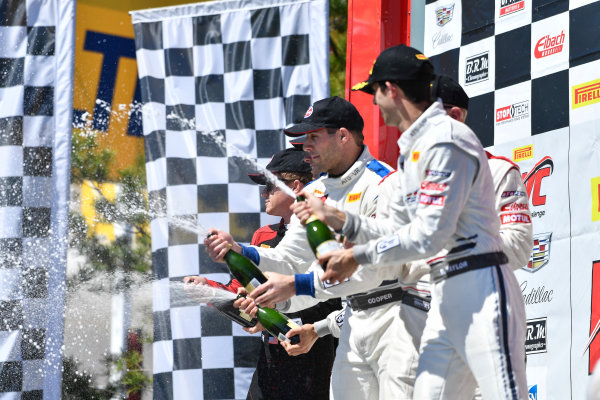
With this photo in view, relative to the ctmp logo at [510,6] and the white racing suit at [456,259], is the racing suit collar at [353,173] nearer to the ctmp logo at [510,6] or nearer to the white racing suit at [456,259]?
the white racing suit at [456,259]

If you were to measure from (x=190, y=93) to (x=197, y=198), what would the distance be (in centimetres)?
80

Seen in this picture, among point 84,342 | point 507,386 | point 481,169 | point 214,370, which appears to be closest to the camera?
point 507,386

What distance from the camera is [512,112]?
17.2 ft

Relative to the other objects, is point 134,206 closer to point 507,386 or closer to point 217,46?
point 217,46

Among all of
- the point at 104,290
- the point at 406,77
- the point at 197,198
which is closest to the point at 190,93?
the point at 197,198

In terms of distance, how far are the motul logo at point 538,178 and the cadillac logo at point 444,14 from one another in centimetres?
137

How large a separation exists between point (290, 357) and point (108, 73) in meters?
3.60

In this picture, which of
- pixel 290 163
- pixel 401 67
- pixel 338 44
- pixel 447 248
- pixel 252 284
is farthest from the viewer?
pixel 338 44

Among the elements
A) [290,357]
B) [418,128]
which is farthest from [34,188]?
[418,128]

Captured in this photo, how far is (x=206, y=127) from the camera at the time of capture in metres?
6.58

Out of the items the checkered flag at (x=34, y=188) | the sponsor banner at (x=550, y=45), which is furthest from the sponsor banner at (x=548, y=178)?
the checkered flag at (x=34, y=188)

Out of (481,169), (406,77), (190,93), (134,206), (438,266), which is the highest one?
(190,93)

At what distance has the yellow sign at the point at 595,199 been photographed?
4.55 meters

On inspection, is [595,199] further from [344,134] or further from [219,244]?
[219,244]
